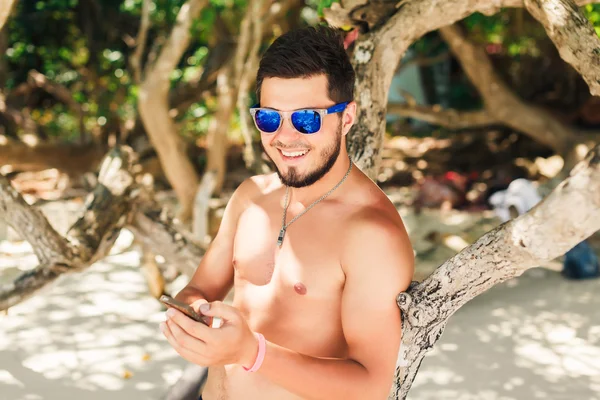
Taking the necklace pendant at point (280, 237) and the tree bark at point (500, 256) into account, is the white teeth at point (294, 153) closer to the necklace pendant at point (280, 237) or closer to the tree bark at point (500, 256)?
the necklace pendant at point (280, 237)

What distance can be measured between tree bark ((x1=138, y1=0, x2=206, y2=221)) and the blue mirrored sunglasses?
3959 mm

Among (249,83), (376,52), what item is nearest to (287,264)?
(376,52)

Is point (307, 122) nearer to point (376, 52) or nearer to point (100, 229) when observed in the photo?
point (376, 52)

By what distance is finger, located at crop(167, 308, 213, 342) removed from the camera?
1582mm

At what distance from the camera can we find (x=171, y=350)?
15.9 feet

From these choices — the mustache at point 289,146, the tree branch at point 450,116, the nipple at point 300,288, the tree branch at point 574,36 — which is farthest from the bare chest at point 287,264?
the tree branch at point 450,116

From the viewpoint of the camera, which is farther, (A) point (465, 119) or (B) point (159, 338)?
(A) point (465, 119)

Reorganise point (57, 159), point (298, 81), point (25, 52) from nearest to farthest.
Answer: point (298, 81)
point (57, 159)
point (25, 52)

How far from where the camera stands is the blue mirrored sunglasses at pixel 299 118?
1.92 m

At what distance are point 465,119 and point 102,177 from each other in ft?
17.6

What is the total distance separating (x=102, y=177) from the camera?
3730mm

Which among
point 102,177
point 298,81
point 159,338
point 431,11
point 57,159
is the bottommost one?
point 159,338

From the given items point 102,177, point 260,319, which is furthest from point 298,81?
point 102,177

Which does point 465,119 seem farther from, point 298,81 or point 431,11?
point 298,81
